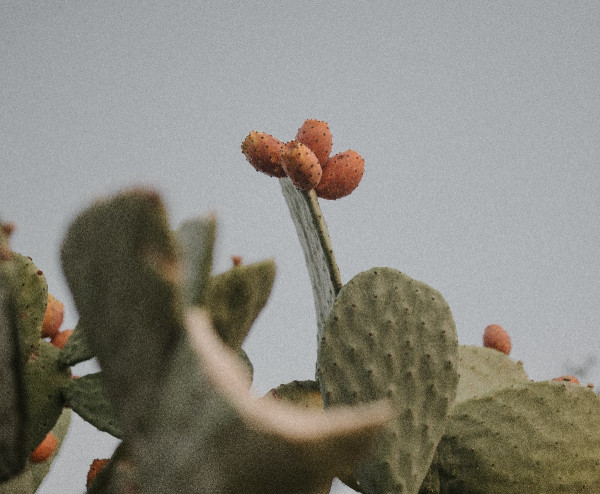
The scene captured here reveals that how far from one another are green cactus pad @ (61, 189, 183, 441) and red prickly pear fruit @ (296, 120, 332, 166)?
73 centimetres

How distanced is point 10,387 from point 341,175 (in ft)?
2.59

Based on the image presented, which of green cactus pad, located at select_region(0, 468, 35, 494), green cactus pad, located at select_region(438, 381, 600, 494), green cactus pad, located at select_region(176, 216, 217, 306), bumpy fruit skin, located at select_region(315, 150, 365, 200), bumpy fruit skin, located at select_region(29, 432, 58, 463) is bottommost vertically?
green cactus pad, located at select_region(438, 381, 600, 494)

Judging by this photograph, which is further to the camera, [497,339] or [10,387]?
[497,339]

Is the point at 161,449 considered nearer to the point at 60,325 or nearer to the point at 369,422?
the point at 369,422

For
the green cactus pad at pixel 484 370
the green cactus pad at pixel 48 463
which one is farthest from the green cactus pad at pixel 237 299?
the green cactus pad at pixel 484 370

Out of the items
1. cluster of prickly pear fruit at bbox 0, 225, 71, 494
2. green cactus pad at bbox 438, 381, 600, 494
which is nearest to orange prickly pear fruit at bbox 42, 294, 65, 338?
cluster of prickly pear fruit at bbox 0, 225, 71, 494

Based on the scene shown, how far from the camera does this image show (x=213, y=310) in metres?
0.79

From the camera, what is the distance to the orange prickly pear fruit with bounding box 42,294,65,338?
143cm

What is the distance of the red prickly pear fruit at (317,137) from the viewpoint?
122cm

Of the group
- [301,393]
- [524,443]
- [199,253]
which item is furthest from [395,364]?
[199,253]

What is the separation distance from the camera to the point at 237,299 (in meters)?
0.83

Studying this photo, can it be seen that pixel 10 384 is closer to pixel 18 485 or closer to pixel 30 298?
pixel 18 485

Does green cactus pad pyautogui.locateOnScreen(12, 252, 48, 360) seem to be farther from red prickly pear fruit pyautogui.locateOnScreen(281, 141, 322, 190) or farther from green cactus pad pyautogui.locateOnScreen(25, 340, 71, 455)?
red prickly pear fruit pyautogui.locateOnScreen(281, 141, 322, 190)

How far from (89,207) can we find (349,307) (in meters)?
0.68
